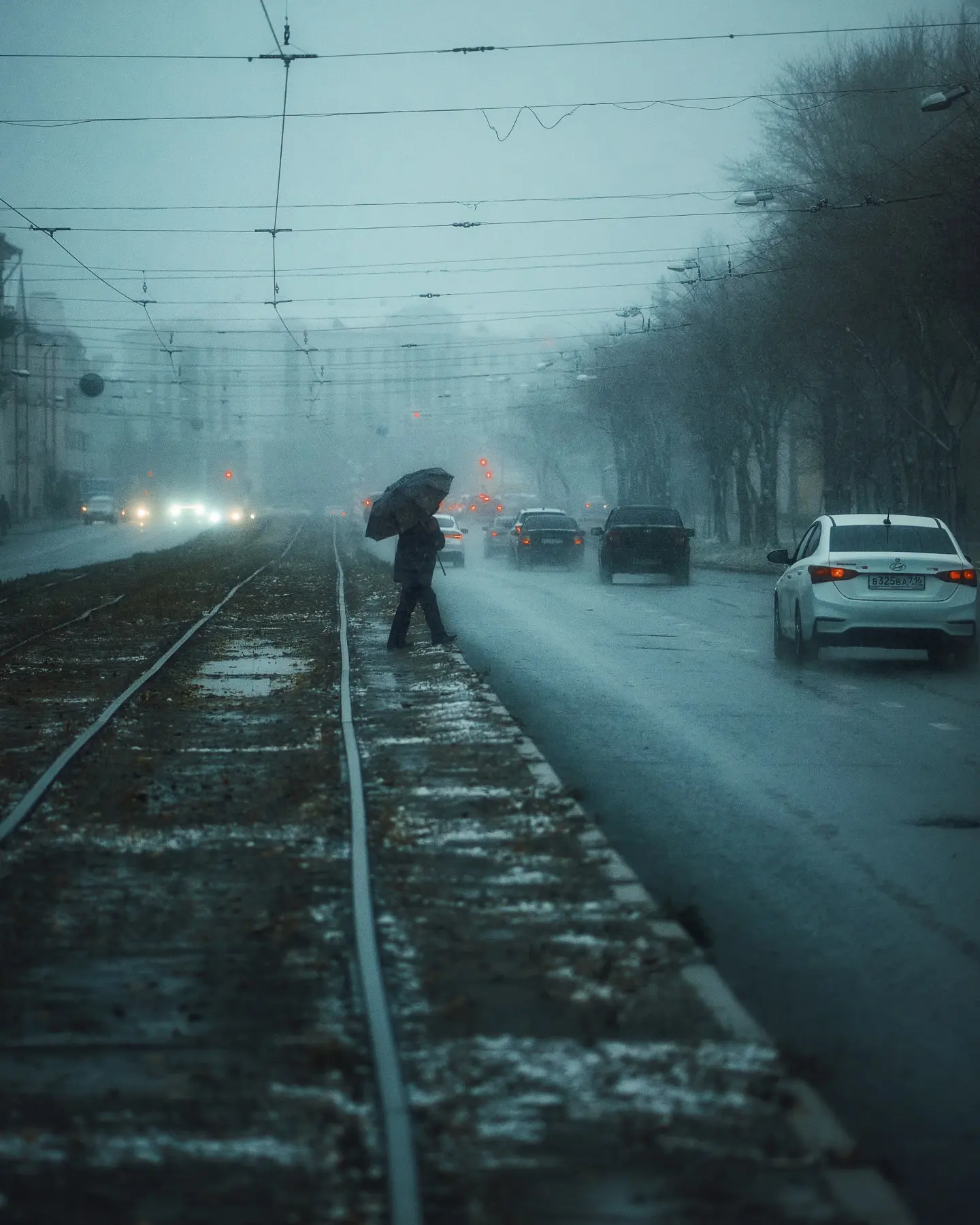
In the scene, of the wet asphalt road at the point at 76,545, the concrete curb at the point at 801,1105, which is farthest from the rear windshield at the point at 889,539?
the wet asphalt road at the point at 76,545

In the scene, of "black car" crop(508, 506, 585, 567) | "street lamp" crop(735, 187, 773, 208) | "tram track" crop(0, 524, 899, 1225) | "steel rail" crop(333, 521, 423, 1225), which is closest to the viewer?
"steel rail" crop(333, 521, 423, 1225)

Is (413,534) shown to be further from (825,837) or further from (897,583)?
(825,837)

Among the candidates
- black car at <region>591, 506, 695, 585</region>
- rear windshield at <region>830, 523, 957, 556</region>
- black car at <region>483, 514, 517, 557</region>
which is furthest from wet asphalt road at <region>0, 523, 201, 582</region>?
rear windshield at <region>830, 523, 957, 556</region>

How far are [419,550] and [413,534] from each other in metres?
0.18

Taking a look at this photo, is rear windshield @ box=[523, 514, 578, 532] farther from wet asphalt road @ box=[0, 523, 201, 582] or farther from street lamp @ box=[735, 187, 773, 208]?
street lamp @ box=[735, 187, 773, 208]

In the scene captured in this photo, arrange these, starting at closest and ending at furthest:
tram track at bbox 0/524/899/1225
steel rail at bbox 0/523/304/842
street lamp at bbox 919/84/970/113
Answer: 1. tram track at bbox 0/524/899/1225
2. steel rail at bbox 0/523/304/842
3. street lamp at bbox 919/84/970/113

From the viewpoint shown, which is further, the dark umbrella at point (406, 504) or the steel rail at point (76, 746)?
the dark umbrella at point (406, 504)

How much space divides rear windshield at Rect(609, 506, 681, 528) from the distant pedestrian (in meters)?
20.4

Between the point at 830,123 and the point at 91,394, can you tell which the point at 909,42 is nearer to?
the point at 830,123

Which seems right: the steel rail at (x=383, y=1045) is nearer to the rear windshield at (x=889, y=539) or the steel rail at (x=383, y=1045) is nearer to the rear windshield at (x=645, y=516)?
the rear windshield at (x=889, y=539)

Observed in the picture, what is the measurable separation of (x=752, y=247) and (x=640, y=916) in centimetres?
5009

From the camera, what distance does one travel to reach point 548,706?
13.5 meters

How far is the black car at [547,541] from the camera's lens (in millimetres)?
45875

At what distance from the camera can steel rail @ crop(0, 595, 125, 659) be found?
1858 centimetres
